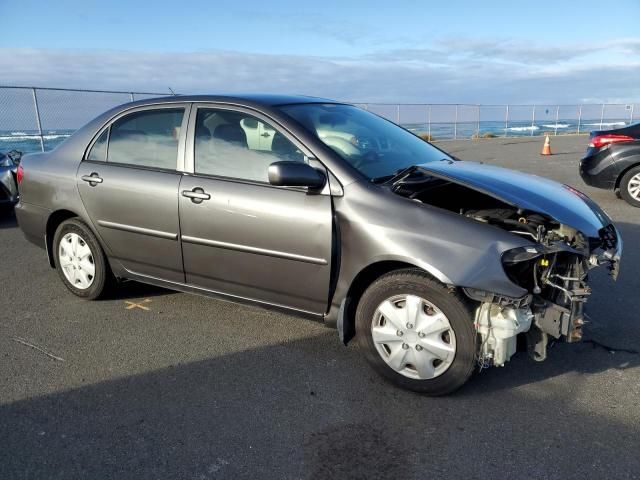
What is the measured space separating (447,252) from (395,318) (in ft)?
1.64

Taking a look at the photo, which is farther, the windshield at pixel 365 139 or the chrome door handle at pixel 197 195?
the chrome door handle at pixel 197 195

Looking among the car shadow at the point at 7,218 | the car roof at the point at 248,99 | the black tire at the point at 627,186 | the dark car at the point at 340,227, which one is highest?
the car roof at the point at 248,99

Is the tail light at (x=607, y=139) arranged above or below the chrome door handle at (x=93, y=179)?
below

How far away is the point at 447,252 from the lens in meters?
2.89

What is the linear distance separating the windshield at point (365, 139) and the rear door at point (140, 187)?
0.95 metres

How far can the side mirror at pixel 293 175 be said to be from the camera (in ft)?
10.3

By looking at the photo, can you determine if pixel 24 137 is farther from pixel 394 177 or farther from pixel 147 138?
pixel 394 177

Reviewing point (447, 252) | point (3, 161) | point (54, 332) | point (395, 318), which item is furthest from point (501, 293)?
point (3, 161)

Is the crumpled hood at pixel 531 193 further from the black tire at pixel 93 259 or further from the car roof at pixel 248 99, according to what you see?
the black tire at pixel 93 259

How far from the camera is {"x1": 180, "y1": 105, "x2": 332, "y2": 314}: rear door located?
3305 millimetres

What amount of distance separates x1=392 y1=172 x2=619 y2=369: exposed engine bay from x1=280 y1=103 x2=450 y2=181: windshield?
0.79 m

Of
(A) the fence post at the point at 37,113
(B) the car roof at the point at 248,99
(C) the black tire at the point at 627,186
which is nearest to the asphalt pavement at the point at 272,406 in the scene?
(B) the car roof at the point at 248,99

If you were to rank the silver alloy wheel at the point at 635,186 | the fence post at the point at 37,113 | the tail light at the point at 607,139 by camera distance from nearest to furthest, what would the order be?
1. the silver alloy wheel at the point at 635,186
2. the tail light at the point at 607,139
3. the fence post at the point at 37,113

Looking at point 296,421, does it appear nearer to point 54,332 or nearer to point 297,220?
point 297,220
